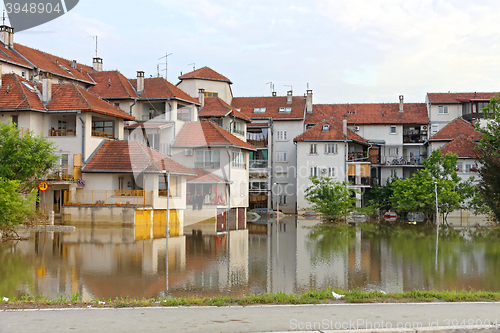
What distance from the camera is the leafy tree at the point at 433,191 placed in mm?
56906

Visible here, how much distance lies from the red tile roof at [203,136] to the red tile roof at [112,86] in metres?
6.29

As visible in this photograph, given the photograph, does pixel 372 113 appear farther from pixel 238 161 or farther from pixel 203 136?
pixel 203 136

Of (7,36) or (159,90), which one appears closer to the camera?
(7,36)

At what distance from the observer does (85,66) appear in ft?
210

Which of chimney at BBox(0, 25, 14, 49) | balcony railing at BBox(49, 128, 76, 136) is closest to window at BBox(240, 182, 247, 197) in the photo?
balcony railing at BBox(49, 128, 76, 136)

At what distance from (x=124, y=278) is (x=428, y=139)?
60061mm

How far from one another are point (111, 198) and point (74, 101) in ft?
27.2

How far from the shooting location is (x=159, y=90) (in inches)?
2147

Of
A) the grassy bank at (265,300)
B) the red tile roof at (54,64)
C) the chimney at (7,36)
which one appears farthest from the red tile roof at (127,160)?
the grassy bank at (265,300)

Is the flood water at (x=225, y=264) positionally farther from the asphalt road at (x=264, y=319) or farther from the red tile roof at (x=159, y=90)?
→ the red tile roof at (x=159, y=90)

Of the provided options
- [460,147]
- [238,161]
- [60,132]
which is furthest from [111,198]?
[460,147]

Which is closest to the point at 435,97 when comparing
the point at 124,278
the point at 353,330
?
the point at 124,278

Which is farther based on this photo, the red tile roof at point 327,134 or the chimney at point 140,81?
the red tile roof at point 327,134

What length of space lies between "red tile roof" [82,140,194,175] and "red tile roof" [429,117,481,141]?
4113 centimetres
